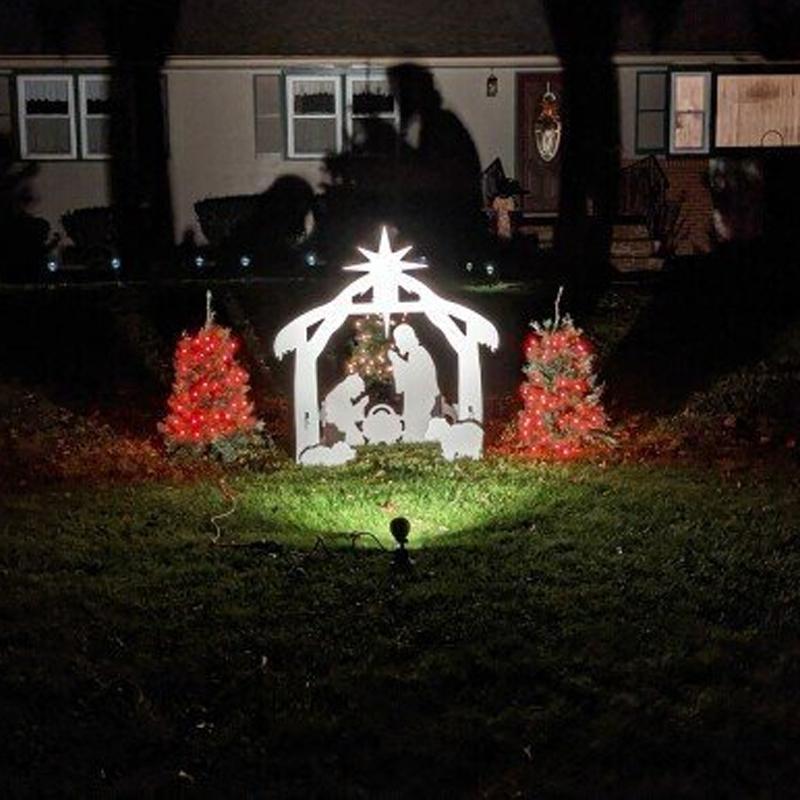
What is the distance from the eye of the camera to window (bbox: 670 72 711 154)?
2258 centimetres

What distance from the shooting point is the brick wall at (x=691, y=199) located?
875 inches

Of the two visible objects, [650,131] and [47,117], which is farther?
[650,131]

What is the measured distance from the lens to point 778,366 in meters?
13.7

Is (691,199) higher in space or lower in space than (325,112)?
lower

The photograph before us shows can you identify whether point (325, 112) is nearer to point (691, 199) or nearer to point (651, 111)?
point (651, 111)

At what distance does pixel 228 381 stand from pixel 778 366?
19.4ft

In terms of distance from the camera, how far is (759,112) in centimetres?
2367

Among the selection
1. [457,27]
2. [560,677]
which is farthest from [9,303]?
[560,677]

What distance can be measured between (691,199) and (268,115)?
6955 mm

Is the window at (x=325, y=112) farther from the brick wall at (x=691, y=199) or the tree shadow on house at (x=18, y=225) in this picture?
the brick wall at (x=691, y=199)

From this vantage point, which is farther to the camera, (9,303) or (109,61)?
(109,61)

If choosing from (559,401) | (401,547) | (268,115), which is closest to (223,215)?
(268,115)

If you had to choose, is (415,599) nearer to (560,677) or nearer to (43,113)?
(560,677)

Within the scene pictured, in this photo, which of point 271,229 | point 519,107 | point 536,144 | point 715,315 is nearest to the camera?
point 715,315
